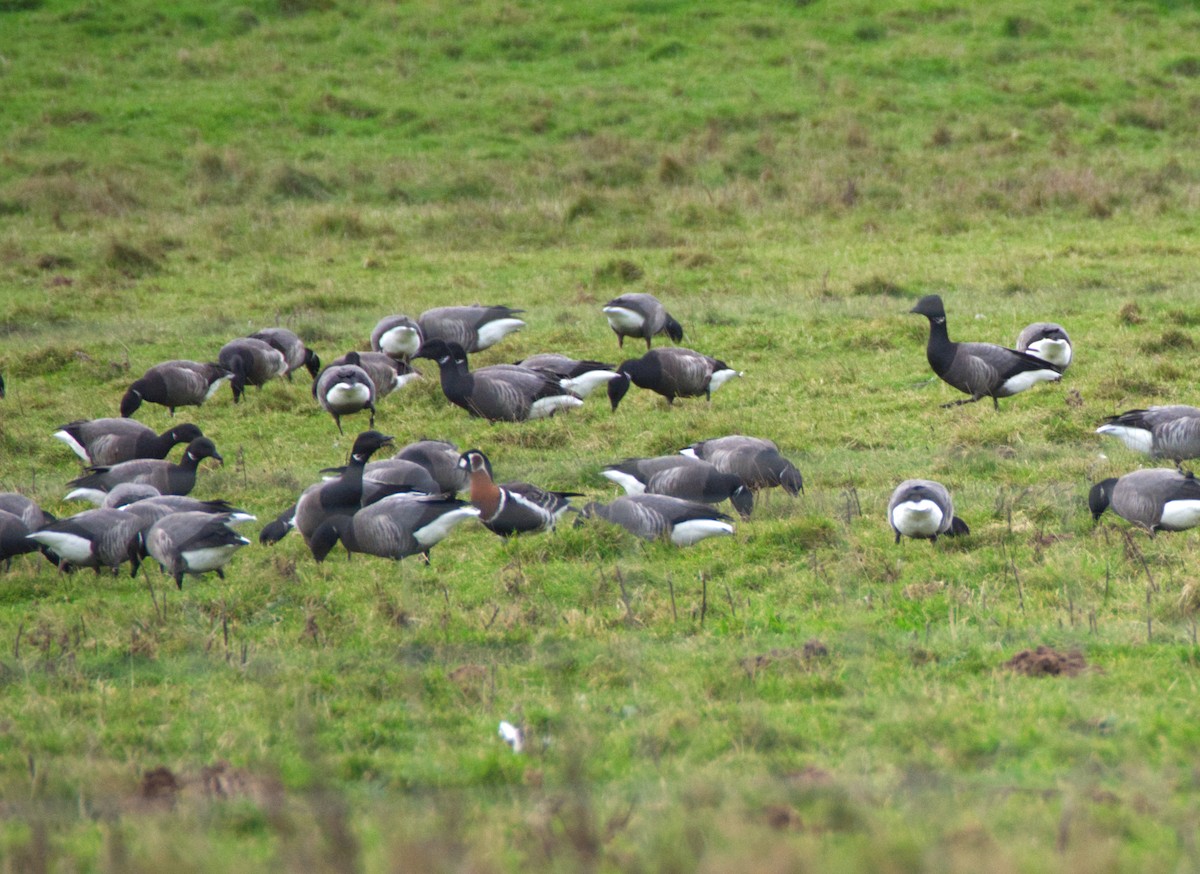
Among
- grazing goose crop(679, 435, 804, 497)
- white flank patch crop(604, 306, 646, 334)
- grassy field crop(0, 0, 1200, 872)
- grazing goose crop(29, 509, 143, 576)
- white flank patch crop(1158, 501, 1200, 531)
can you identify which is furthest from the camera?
white flank patch crop(604, 306, 646, 334)

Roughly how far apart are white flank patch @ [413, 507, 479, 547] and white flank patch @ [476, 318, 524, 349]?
21.3ft

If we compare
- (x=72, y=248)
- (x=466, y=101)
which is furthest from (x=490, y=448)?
(x=466, y=101)

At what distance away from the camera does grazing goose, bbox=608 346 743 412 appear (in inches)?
495

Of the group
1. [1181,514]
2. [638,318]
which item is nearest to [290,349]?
[638,318]

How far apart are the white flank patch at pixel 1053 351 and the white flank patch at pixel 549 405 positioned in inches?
173

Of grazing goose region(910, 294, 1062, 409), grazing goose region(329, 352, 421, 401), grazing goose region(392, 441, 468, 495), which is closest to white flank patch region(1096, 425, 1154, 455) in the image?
grazing goose region(910, 294, 1062, 409)

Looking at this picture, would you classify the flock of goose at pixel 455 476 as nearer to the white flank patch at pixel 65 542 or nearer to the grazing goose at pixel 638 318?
the white flank patch at pixel 65 542

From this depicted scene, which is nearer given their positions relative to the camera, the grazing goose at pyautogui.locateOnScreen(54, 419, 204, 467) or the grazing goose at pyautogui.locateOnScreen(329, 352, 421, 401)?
the grazing goose at pyautogui.locateOnScreen(54, 419, 204, 467)

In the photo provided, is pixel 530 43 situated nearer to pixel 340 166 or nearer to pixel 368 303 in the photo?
pixel 340 166

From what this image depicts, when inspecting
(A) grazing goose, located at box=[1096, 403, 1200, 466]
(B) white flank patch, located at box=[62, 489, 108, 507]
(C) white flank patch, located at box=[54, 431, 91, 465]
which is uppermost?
(A) grazing goose, located at box=[1096, 403, 1200, 466]

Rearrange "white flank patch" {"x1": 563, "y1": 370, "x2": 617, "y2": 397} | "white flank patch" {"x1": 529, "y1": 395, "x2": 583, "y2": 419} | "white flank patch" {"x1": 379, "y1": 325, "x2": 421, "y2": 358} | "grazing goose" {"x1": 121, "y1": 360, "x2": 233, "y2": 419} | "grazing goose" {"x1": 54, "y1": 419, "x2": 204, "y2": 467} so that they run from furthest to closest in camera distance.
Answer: "white flank patch" {"x1": 379, "y1": 325, "x2": 421, "y2": 358}
"grazing goose" {"x1": 121, "y1": 360, "x2": 233, "y2": 419}
"white flank patch" {"x1": 563, "y1": 370, "x2": 617, "y2": 397}
"white flank patch" {"x1": 529, "y1": 395, "x2": 583, "y2": 419}
"grazing goose" {"x1": 54, "y1": 419, "x2": 204, "y2": 467}

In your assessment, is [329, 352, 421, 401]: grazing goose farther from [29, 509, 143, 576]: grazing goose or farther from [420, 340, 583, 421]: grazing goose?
[29, 509, 143, 576]: grazing goose

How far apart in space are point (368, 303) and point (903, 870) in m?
14.6

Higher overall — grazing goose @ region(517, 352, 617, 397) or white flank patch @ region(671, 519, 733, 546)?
white flank patch @ region(671, 519, 733, 546)
